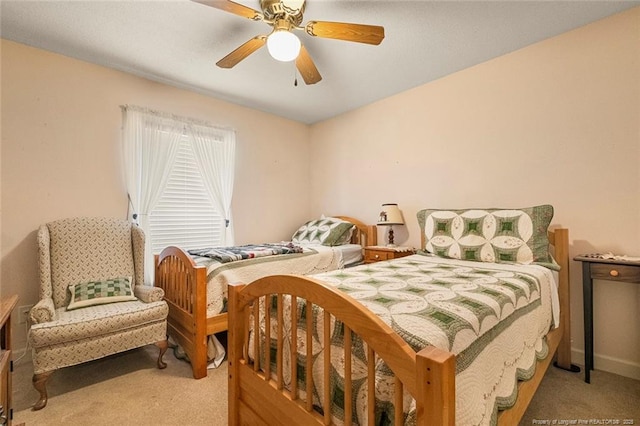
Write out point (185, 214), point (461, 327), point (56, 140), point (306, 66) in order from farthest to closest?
point (185, 214)
point (56, 140)
point (306, 66)
point (461, 327)

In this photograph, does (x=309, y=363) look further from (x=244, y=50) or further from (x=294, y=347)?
(x=244, y=50)

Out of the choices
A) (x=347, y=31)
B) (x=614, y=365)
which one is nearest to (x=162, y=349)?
(x=347, y=31)

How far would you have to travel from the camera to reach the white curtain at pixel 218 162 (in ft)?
11.0

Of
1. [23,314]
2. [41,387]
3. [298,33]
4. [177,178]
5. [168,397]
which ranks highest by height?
[298,33]

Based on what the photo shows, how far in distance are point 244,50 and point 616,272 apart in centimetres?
281

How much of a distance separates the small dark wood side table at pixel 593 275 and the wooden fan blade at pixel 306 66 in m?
2.24

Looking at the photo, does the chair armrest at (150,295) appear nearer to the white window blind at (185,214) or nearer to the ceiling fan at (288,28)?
the white window blind at (185,214)

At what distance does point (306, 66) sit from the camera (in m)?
2.13

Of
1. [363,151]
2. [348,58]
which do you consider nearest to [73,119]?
[348,58]

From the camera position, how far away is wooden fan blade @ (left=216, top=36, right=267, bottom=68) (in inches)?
75.0

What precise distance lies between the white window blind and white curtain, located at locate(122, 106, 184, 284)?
0.33 feet

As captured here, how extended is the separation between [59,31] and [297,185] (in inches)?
111

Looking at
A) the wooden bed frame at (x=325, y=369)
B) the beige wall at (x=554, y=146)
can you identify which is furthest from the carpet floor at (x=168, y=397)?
the beige wall at (x=554, y=146)

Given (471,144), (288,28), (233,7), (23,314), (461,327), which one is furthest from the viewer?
(471,144)
